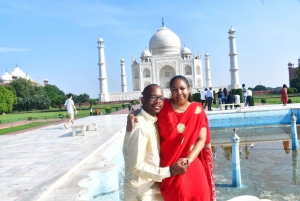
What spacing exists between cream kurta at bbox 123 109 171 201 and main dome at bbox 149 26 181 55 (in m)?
38.5

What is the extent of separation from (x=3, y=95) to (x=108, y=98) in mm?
12075

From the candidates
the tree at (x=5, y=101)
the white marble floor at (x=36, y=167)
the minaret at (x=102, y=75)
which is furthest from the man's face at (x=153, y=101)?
the minaret at (x=102, y=75)

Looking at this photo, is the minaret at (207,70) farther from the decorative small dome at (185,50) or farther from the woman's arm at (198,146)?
the woman's arm at (198,146)

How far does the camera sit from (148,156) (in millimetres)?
1627

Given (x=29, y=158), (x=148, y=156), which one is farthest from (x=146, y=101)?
(x=29, y=158)

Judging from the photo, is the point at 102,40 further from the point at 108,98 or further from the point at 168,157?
the point at 168,157

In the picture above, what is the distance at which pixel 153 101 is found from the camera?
65.1 inches

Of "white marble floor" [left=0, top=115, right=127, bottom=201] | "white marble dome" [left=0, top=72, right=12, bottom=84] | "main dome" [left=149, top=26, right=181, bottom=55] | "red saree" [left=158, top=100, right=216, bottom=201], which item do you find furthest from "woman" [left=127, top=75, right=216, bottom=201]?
"white marble dome" [left=0, top=72, right=12, bottom=84]

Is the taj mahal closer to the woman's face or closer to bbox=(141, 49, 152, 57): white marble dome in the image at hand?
bbox=(141, 49, 152, 57): white marble dome

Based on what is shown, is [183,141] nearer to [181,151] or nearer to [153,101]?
[181,151]

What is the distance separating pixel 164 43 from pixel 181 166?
39.0m

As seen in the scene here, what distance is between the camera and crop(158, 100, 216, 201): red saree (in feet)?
5.22

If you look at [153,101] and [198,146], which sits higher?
[153,101]

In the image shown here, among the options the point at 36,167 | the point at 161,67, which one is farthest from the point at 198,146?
the point at 161,67
